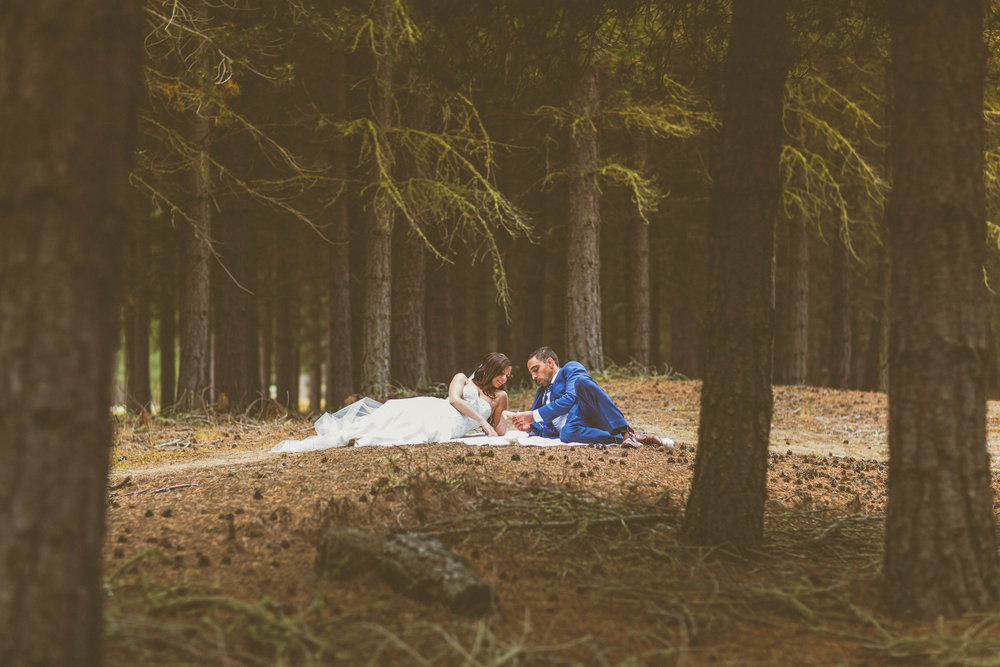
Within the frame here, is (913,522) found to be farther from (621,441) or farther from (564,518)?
(621,441)

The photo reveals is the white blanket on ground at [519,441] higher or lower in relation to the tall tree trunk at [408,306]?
lower

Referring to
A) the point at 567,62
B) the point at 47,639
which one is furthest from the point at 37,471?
the point at 567,62

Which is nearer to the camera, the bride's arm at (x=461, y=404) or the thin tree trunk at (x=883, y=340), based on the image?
the bride's arm at (x=461, y=404)

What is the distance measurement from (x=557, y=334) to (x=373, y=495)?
43.3 ft

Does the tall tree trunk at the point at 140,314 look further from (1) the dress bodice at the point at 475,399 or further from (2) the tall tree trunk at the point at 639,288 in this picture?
(2) the tall tree trunk at the point at 639,288

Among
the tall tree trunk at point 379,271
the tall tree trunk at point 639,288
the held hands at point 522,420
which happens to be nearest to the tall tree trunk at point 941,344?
the held hands at point 522,420

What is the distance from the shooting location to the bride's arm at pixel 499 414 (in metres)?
9.54

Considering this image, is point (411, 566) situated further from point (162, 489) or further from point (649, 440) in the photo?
point (649, 440)

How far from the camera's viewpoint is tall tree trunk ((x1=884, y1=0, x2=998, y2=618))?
344 centimetres

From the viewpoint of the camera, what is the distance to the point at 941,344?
3.44 meters

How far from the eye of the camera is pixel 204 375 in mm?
12805

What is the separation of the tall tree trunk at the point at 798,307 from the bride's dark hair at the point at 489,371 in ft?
31.3

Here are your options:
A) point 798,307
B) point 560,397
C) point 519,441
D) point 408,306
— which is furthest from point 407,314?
point 798,307

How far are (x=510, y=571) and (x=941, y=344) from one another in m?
2.50
